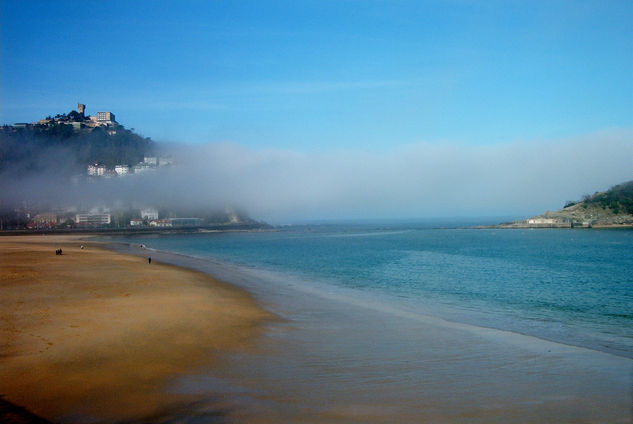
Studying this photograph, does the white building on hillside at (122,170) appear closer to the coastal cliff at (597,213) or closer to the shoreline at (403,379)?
the coastal cliff at (597,213)

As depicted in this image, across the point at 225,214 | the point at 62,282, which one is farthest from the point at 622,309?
the point at 225,214

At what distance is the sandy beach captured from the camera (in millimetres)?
6715

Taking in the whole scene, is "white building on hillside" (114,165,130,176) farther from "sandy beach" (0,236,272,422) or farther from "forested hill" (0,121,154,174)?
"sandy beach" (0,236,272,422)

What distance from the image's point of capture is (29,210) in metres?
108

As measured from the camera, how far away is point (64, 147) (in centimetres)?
14462

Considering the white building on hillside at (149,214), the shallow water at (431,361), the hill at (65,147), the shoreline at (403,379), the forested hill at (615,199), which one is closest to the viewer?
the shoreline at (403,379)

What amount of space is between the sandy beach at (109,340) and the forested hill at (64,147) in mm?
120838

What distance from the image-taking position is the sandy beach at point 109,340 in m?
6.71

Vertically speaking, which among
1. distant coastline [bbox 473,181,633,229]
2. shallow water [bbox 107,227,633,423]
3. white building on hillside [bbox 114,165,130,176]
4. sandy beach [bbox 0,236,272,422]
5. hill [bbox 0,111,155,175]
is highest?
hill [bbox 0,111,155,175]

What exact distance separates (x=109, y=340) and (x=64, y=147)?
154552 mm

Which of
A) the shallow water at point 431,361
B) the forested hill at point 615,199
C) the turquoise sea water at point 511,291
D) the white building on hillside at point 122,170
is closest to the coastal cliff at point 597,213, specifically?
the forested hill at point 615,199

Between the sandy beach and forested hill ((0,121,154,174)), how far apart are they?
121 m

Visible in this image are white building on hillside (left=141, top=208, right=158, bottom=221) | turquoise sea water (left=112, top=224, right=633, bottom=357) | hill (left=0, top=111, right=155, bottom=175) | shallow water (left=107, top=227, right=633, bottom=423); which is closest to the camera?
shallow water (left=107, top=227, right=633, bottom=423)

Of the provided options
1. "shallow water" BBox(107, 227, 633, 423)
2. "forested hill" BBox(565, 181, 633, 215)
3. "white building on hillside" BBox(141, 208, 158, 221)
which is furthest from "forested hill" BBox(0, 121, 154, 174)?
"forested hill" BBox(565, 181, 633, 215)
